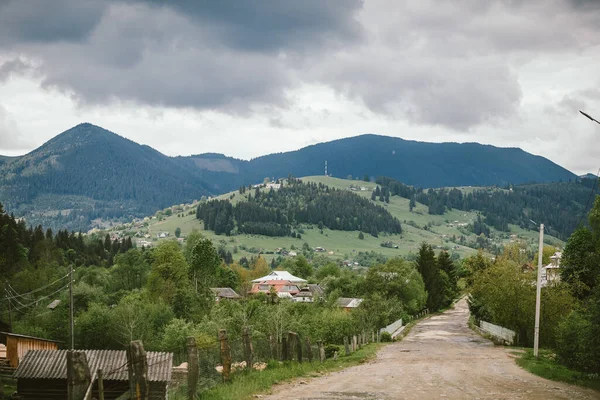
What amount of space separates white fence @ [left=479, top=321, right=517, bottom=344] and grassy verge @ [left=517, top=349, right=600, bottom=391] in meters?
11.8

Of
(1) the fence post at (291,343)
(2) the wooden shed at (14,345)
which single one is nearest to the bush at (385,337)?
(1) the fence post at (291,343)

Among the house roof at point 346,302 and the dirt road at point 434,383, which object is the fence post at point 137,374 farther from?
the house roof at point 346,302

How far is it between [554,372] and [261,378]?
533 inches

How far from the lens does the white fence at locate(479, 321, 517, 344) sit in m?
47.1

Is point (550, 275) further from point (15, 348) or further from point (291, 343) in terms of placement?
point (15, 348)

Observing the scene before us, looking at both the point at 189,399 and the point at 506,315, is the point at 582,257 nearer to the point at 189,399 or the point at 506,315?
the point at 506,315

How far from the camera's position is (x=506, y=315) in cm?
4622

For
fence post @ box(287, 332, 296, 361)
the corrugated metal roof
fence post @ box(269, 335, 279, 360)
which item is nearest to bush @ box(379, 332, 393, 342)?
fence post @ box(269, 335, 279, 360)

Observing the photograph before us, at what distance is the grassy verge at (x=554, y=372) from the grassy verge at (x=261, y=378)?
8.86 m

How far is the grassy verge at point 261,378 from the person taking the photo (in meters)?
18.5

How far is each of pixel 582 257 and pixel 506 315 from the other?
1743 centimetres

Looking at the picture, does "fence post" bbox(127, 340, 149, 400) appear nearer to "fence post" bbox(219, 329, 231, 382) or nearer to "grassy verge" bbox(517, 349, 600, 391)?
"fence post" bbox(219, 329, 231, 382)

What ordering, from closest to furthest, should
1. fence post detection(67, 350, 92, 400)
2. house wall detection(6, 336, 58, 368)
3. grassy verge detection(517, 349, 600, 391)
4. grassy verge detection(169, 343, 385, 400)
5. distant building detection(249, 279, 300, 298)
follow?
fence post detection(67, 350, 92, 400), grassy verge detection(169, 343, 385, 400), grassy verge detection(517, 349, 600, 391), house wall detection(6, 336, 58, 368), distant building detection(249, 279, 300, 298)

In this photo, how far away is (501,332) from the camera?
1972 inches
